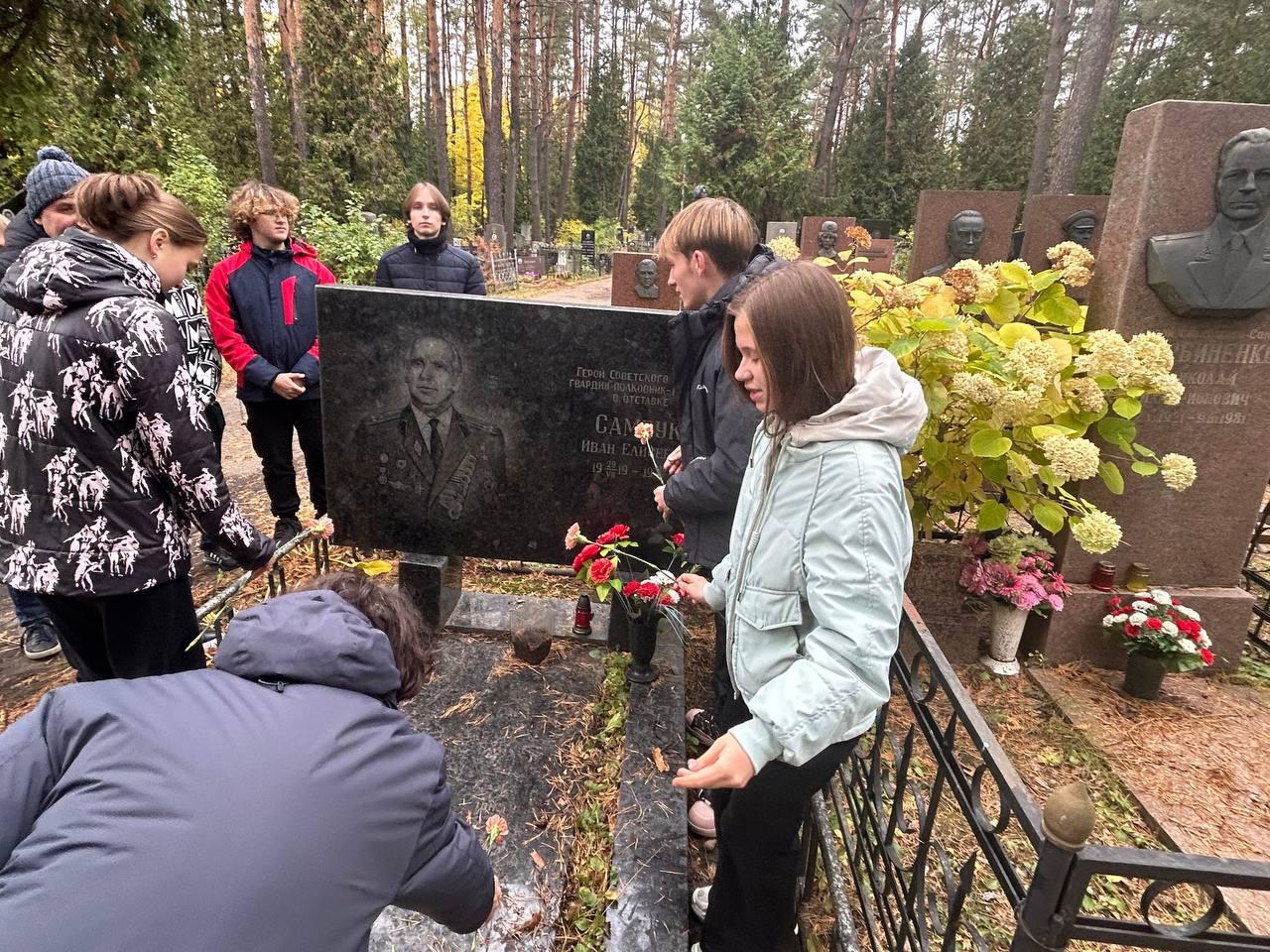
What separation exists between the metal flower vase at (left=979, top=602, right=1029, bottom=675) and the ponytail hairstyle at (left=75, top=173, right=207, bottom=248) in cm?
389

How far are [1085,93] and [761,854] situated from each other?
46.8 ft

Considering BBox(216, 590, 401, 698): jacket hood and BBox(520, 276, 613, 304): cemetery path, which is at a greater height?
BBox(216, 590, 401, 698): jacket hood

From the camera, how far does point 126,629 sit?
215 centimetres

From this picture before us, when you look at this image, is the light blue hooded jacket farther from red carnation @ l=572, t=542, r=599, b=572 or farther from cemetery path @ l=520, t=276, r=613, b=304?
cemetery path @ l=520, t=276, r=613, b=304

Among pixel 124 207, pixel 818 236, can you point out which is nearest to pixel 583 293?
pixel 818 236

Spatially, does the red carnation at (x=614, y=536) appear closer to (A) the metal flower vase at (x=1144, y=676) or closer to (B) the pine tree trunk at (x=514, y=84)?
(A) the metal flower vase at (x=1144, y=676)

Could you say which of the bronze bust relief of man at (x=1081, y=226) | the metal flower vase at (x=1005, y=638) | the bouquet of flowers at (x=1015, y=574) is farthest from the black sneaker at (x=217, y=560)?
the bronze bust relief of man at (x=1081, y=226)

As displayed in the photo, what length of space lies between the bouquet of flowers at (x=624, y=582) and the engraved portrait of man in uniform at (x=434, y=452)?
644 millimetres

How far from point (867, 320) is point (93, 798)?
3.05 metres

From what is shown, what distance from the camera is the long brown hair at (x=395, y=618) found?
1.36 meters

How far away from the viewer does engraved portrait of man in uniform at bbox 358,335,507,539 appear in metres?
3.43

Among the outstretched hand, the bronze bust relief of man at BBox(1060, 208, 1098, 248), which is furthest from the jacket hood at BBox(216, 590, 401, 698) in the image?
the bronze bust relief of man at BBox(1060, 208, 1098, 248)

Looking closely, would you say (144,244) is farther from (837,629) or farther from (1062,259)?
(1062,259)

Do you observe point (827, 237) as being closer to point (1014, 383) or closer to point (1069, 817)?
point (1014, 383)
